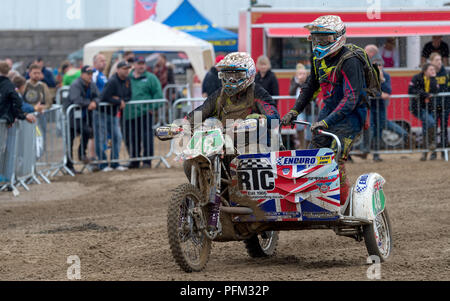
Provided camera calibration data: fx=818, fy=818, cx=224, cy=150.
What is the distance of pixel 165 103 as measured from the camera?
15625 millimetres

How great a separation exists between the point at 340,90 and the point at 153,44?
13836 mm

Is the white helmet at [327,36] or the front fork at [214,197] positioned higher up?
the white helmet at [327,36]

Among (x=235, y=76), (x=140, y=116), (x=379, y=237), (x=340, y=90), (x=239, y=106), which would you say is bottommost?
(x=379, y=237)

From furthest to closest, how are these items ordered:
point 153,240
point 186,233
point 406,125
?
point 406,125, point 153,240, point 186,233

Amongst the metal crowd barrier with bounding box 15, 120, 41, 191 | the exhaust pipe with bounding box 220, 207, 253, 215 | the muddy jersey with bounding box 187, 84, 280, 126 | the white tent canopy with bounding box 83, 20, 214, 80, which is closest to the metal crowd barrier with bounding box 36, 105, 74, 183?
the metal crowd barrier with bounding box 15, 120, 41, 191

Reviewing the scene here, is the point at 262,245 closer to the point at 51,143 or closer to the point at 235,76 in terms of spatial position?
the point at 235,76

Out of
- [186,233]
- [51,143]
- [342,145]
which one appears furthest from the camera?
[51,143]

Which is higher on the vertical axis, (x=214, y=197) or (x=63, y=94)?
(x=63, y=94)

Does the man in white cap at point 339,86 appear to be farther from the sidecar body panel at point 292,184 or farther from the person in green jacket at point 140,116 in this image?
the person in green jacket at point 140,116

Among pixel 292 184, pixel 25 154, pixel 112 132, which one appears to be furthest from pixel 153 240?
pixel 112 132

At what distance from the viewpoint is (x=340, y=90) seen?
7.10 metres

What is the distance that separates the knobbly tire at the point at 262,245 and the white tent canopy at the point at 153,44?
515 inches

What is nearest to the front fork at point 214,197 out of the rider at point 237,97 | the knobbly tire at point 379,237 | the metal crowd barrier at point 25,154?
the rider at point 237,97

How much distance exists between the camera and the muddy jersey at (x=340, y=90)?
6855 millimetres
